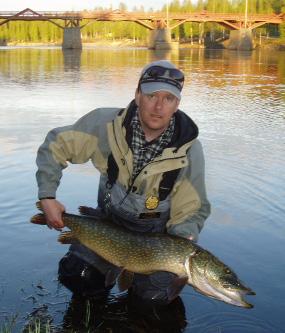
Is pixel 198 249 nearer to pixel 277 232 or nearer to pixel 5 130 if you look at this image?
pixel 277 232

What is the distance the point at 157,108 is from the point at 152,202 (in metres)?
0.87

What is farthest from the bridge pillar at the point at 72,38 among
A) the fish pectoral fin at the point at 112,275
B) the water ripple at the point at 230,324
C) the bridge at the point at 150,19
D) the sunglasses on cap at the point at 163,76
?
the fish pectoral fin at the point at 112,275

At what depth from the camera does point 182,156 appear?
441cm

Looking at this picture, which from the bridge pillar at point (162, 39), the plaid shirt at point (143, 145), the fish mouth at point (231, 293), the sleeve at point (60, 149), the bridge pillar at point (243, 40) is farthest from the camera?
the bridge pillar at point (162, 39)

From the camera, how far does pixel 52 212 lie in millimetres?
4227

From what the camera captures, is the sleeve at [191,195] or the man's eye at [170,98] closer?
the man's eye at [170,98]

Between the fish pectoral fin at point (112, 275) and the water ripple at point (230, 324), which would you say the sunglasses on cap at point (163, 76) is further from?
the water ripple at point (230, 324)

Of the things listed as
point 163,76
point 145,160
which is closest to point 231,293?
point 145,160

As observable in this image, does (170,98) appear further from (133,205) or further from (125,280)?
(125,280)

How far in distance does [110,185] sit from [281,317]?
2.03 metres

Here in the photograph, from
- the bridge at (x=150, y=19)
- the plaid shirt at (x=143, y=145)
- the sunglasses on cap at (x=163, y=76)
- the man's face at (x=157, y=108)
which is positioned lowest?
the plaid shirt at (x=143, y=145)

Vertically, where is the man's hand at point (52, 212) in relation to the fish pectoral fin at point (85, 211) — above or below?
above

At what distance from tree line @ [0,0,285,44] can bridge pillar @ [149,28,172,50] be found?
2903 cm

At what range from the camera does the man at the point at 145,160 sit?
435 centimetres
